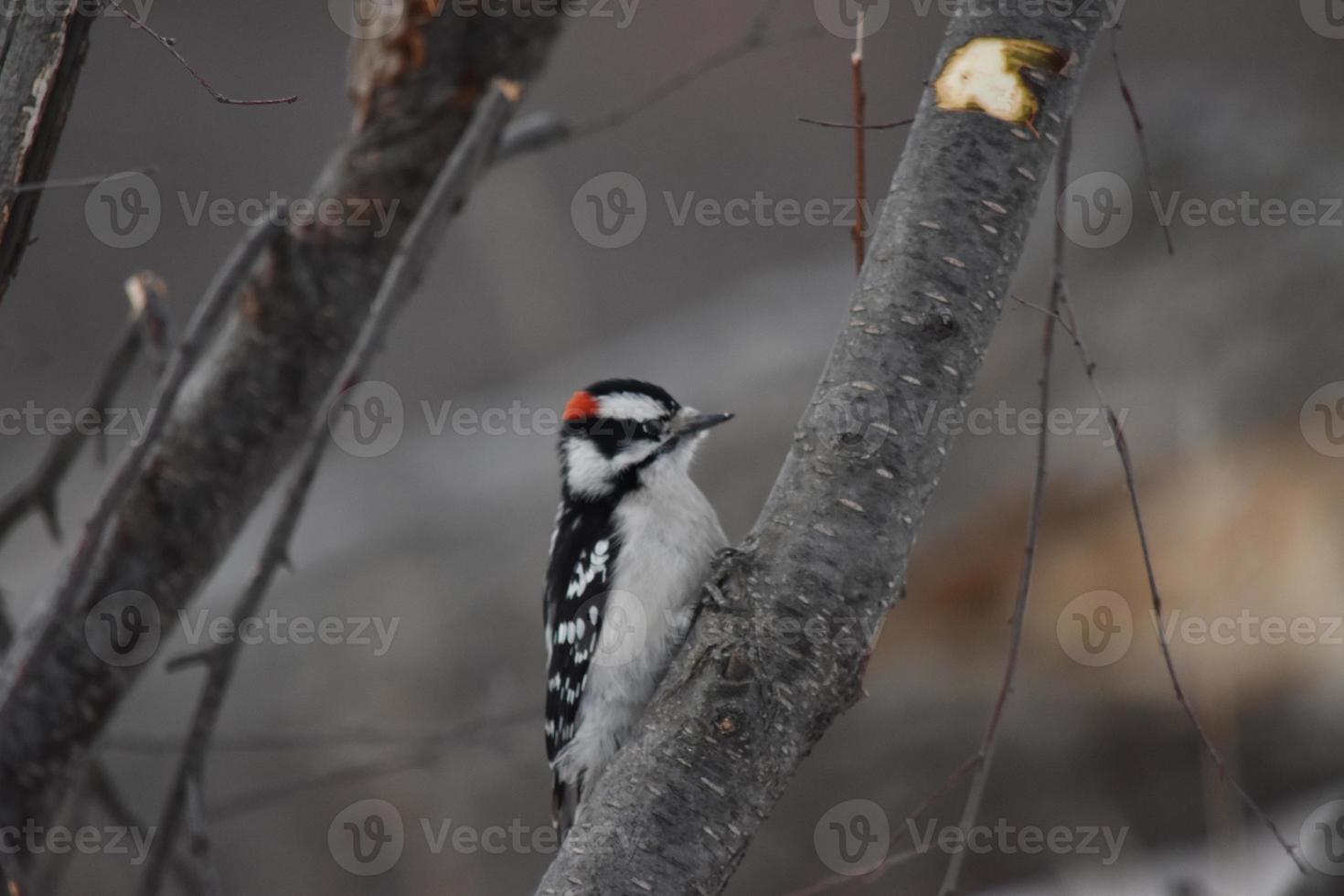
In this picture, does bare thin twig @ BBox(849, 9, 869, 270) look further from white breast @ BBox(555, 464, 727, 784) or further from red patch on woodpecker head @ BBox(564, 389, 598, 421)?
red patch on woodpecker head @ BBox(564, 389, 598, 421)

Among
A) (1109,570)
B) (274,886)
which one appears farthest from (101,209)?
(1109,570)

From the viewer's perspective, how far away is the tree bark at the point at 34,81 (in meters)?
1.62

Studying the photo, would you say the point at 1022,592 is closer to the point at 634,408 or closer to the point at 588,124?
the point at 634,408

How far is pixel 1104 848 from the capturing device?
452 cm

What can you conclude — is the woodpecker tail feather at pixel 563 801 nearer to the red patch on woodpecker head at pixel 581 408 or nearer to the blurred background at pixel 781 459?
the blurred background at pixel 781 459

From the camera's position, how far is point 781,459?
588cm

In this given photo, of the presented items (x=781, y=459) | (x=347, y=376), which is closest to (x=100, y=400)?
(x=347, y=376)

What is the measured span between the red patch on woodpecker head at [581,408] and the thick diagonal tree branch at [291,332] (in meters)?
0.65

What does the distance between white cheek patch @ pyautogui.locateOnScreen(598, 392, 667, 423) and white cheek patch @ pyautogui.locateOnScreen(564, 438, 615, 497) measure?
14 centimetres

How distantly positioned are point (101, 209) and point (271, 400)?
524cm

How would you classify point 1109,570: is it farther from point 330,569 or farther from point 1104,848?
point 330,569

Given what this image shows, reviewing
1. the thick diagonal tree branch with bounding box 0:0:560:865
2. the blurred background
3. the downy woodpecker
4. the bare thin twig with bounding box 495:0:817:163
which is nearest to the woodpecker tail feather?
the downy woodpecker

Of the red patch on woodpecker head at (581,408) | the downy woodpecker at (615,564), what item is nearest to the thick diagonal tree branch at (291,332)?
the red patch on woodpecker head at (581,408)

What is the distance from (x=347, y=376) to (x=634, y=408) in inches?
36.5
